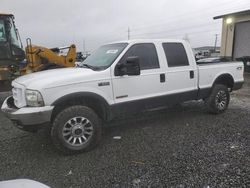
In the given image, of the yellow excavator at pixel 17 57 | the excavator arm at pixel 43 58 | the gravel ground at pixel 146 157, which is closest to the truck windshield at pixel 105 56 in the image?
the gravel ground at pixel 146 157

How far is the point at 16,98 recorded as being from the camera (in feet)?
14.9

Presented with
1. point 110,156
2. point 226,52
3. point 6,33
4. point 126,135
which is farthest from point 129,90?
point 226,52

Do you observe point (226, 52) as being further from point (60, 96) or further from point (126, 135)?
point (60, 96)

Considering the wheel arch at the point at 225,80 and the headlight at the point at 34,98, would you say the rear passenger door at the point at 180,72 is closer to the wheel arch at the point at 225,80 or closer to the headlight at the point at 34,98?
the wheel arch at the point at 225,80

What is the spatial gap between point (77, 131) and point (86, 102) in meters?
A: 0.57

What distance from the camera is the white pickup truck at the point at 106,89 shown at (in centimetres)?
416

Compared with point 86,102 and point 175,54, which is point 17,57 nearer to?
point 86,102

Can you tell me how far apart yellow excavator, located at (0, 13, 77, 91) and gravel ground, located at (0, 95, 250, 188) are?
3.15 meters

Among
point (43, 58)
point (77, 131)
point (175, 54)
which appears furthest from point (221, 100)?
point (43, 58)

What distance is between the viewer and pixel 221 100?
6633mm

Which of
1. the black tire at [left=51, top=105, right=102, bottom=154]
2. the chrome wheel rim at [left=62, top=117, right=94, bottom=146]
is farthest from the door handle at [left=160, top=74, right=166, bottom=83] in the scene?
the chrome wheel rim at [left=62, top=117, right=94, bottom=146]

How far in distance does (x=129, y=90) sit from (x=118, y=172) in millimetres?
1754

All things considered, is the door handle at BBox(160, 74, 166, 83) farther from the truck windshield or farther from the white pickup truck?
the truck windshield

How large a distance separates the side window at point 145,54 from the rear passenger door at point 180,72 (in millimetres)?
325
